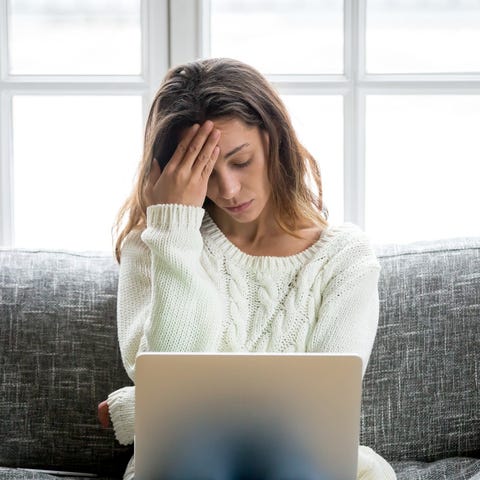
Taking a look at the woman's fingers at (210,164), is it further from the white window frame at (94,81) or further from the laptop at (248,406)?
the white window frame at (94,81)

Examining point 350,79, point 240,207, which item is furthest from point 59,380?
point 350,79

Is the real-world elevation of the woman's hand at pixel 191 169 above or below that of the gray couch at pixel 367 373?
above

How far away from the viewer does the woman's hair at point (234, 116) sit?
5.91 feet

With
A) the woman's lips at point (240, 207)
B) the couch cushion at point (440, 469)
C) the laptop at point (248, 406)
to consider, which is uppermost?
→ the woman's lips at point (240, 207)

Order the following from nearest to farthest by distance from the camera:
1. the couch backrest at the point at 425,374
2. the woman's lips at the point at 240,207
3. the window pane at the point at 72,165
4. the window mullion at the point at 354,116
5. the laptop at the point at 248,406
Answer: the laptop at the point at 248,406 < the woman's lips at the point at 240,207 < the couch backrest at the point at 425,374 < the window mullion at the point at 354,116 < the window pane at the point at 72,165

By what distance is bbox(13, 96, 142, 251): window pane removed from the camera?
2541mm

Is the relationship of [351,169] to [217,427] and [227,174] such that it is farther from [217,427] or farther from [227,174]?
[217,427]

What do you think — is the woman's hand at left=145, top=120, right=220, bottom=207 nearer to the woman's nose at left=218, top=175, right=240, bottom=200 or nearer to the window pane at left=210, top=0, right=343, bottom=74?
the woman's nose at left=218, top=175, right=240, bottom=200

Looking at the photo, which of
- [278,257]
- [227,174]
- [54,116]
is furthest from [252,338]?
[54,116]

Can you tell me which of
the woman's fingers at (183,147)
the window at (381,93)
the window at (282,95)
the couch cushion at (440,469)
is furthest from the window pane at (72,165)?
the couch cushion at (440,469)

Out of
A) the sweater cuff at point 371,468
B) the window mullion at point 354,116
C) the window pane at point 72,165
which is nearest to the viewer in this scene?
the sweater cuff at point 371,468

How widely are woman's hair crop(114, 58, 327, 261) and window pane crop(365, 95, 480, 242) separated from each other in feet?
1.98

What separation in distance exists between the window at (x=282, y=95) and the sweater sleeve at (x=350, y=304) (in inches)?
24.9

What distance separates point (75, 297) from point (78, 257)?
13cm
